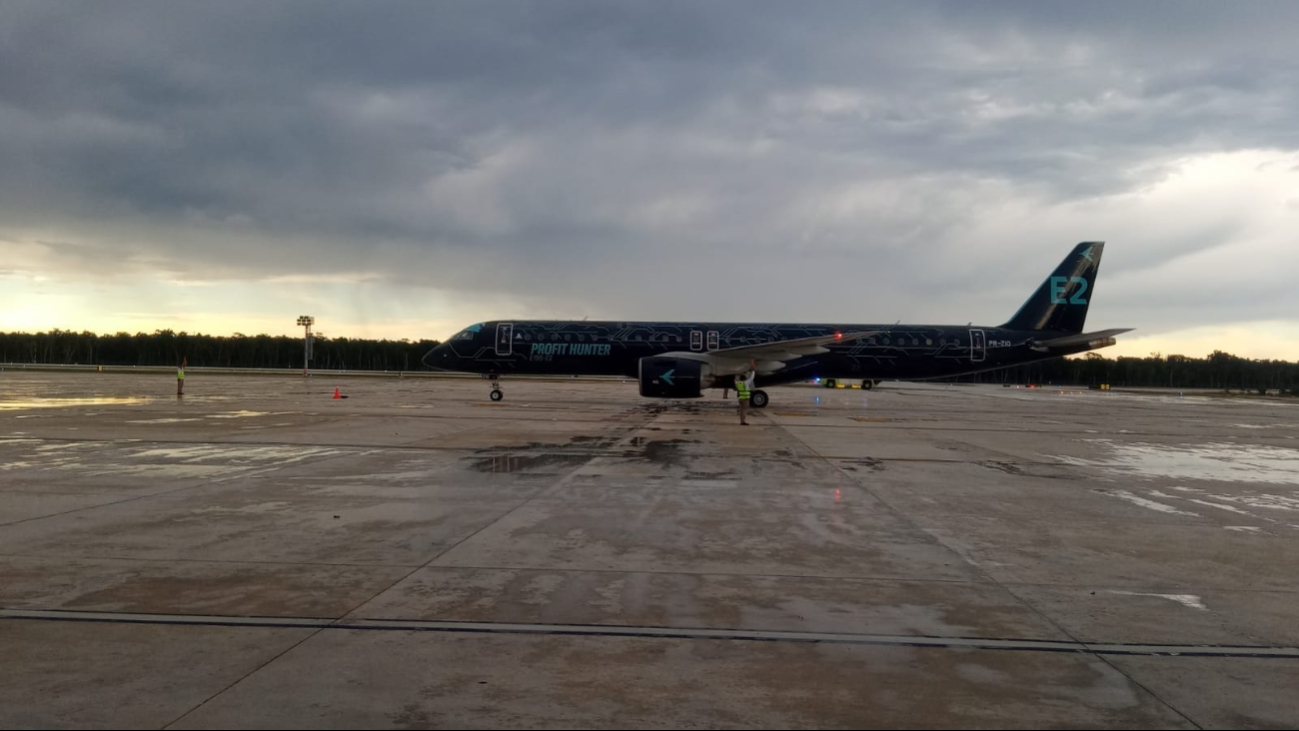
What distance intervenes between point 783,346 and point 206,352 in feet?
363

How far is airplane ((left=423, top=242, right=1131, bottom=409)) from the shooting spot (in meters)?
28.6

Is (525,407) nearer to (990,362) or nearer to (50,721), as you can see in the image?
(990,362)

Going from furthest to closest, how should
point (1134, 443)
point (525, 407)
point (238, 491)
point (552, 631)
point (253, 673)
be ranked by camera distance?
point (525, 407) < point (1134, 443) < point (238, 491) < point (552, 631) < point (253, 673)

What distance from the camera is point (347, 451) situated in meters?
13.8

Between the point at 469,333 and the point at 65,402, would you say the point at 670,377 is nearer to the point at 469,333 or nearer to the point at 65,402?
the point at 469,333

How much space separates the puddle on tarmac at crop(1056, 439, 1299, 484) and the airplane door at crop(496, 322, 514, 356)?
66.9ft

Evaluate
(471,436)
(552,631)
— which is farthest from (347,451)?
(552,631)

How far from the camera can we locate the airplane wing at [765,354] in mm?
27639

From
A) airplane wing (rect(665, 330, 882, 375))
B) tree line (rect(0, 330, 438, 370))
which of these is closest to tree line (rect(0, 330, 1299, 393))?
tree line (rect(0, 330, 438, 370))

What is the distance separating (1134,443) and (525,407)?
18.4 m

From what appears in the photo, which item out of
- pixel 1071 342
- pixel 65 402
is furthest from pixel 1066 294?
pixel 65 402

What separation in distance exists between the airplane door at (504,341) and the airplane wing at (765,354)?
21.2 ft

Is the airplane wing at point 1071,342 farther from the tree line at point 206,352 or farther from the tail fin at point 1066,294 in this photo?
the tree line at point 206,352

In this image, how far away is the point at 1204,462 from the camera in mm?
14727
